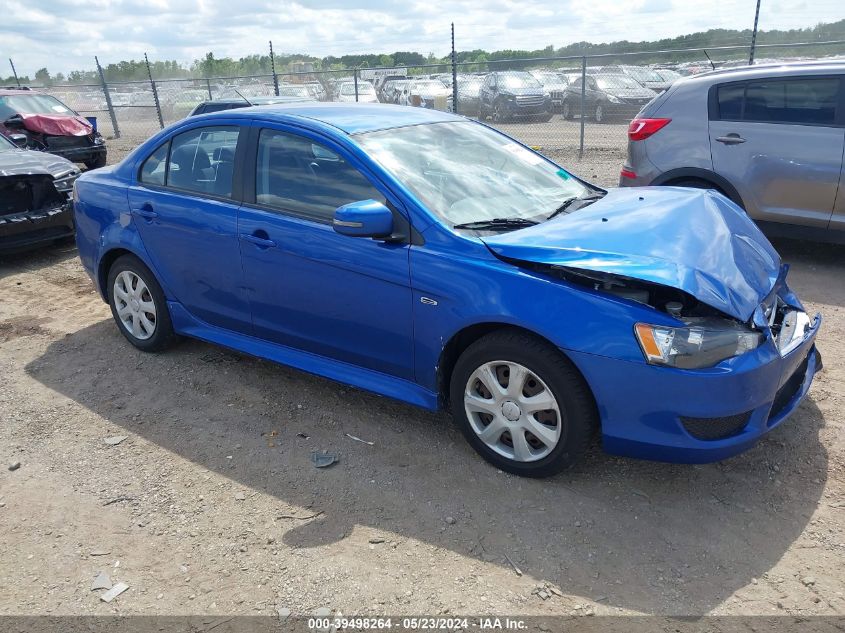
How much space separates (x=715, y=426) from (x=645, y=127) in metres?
4.36

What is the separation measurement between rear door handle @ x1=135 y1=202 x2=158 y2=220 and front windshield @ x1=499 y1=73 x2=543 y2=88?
47.4ft

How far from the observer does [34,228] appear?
23.0 feet

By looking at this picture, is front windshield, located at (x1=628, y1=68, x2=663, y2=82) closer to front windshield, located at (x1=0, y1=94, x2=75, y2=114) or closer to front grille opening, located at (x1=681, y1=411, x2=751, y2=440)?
front windshield, located at (x1=0, y1=94, x2=75, y2=114)

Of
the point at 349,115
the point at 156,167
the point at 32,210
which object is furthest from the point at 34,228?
the point at 349,115

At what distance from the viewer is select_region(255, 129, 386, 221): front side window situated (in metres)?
3.52

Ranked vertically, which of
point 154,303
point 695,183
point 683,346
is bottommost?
point 154,303

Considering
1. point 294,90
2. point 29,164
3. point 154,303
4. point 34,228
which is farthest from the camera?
point 294,90

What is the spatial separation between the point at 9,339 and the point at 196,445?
2.60m

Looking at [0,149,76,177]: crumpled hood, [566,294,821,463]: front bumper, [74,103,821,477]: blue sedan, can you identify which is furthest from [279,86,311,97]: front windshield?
[566,294,821,463]: front bumper

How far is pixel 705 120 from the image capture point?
6109 mm

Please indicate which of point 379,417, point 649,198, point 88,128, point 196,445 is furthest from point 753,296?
point 88,128

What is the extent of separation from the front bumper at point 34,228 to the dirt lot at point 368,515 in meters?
3.19

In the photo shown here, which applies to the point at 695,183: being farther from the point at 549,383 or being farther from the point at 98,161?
the point at 98,161

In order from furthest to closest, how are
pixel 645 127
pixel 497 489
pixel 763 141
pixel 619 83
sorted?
pixel 619 83
pixel 645 127
pixel 763 141
pixel 497 489
